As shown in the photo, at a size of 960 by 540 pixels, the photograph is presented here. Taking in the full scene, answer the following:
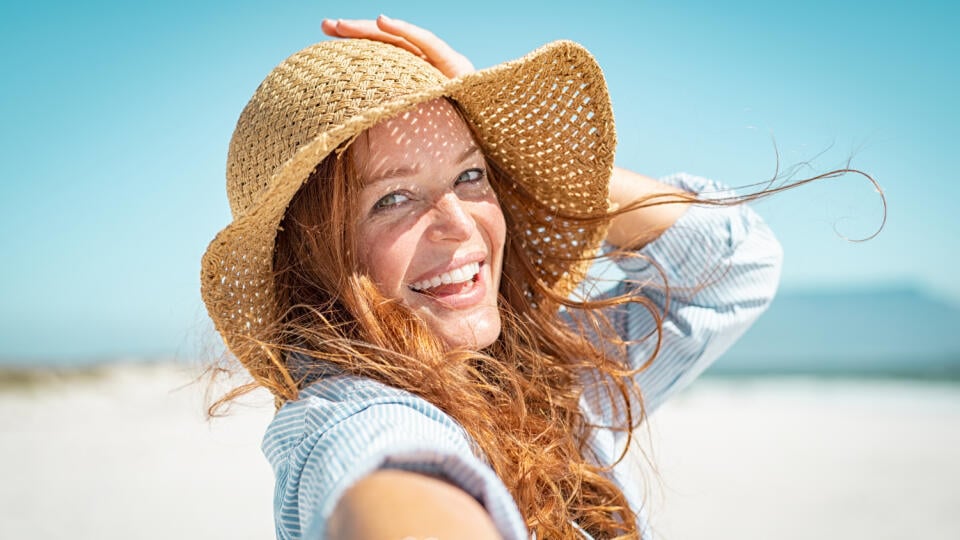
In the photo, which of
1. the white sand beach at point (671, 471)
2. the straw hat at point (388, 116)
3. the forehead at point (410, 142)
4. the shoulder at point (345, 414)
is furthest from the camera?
the white sand beach at point (671, 471)

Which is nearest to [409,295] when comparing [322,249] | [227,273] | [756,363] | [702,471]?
[322,249]

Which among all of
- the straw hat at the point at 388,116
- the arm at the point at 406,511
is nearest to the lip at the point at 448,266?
the straw hat at the point at 388,116

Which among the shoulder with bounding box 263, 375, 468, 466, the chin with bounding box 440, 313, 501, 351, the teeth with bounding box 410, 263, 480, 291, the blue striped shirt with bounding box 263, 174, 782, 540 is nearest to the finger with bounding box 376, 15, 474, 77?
the teeth with bounding box 410, 263, 480, 291

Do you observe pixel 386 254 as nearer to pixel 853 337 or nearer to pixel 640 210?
pixel 640 210

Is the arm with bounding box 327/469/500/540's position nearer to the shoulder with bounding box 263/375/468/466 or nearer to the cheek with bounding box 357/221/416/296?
the shoulder with bounding box 263/375/468/466

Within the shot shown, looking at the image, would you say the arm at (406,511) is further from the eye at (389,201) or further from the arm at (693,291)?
the arm at (693,291)

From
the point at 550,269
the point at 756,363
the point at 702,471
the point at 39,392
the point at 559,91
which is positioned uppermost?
the point at 559,91

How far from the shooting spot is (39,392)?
513 inches

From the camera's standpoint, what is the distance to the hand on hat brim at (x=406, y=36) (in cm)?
197

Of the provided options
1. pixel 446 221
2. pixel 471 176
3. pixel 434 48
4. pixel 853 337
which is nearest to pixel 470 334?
pixel 446 221

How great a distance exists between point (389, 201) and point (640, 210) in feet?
3.29

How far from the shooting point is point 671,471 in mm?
7344

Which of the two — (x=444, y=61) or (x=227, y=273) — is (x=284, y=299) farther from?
(x=444, y=61)

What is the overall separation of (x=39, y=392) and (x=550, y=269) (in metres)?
13.5
